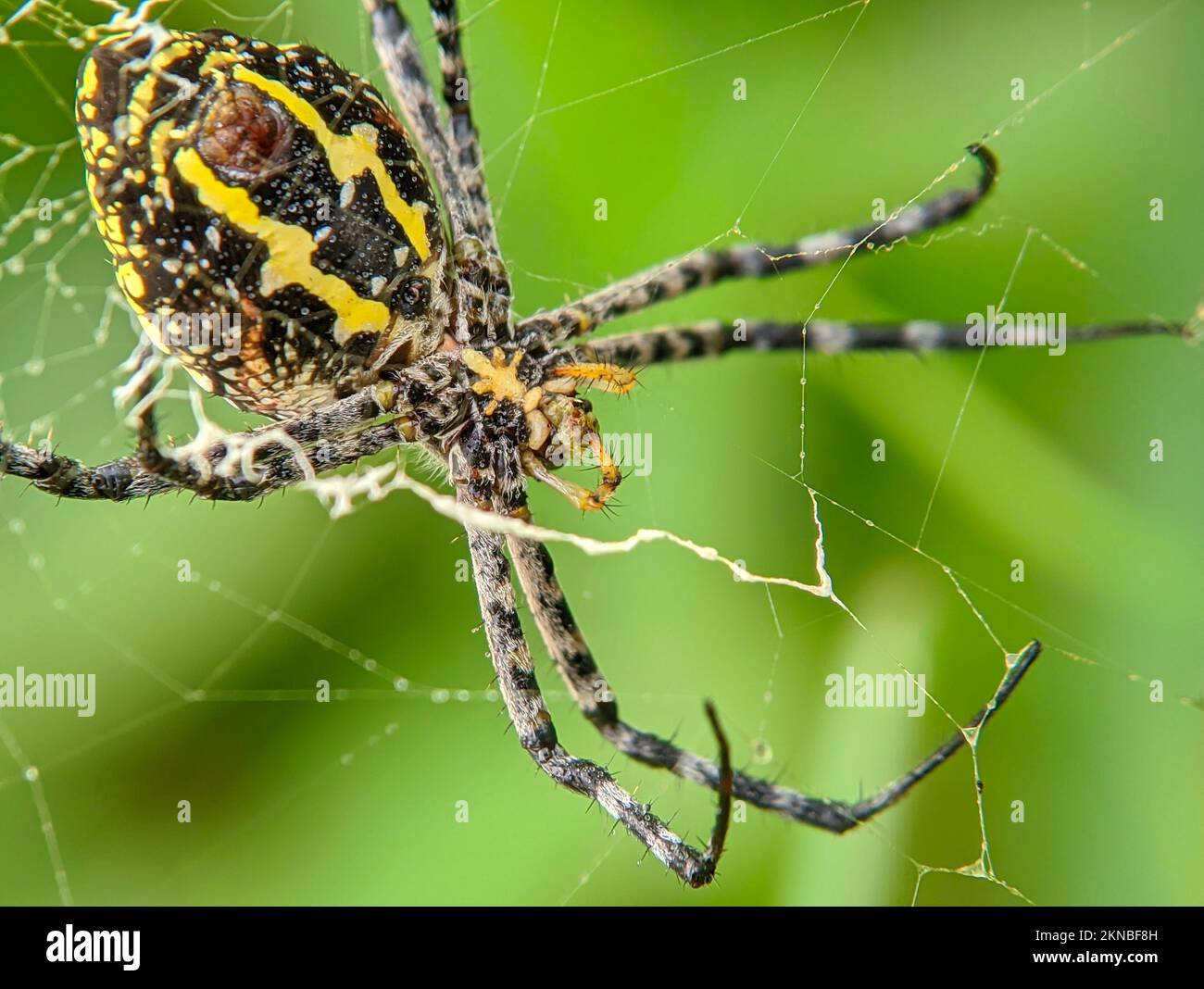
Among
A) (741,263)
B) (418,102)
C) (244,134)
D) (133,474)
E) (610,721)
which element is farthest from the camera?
(741,263)

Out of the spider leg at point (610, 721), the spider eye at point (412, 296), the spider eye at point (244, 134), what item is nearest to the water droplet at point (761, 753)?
the spider leg at point (610, 721)

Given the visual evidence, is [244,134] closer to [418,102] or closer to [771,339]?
[418,102]

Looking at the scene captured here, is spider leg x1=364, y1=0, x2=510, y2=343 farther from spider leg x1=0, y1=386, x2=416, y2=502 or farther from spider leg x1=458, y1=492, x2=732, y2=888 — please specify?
spider leg x1=458, y1=492, x2=732, y2=888

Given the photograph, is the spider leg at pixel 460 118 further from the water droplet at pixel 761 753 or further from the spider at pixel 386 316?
the water droplet at pixel 761 753

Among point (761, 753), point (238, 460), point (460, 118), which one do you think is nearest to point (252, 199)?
point (238, 460)

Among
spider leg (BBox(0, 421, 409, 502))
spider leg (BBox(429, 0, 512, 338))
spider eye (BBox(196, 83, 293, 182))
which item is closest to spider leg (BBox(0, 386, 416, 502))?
spider leg (BBox(0, 421, 409, 502))
